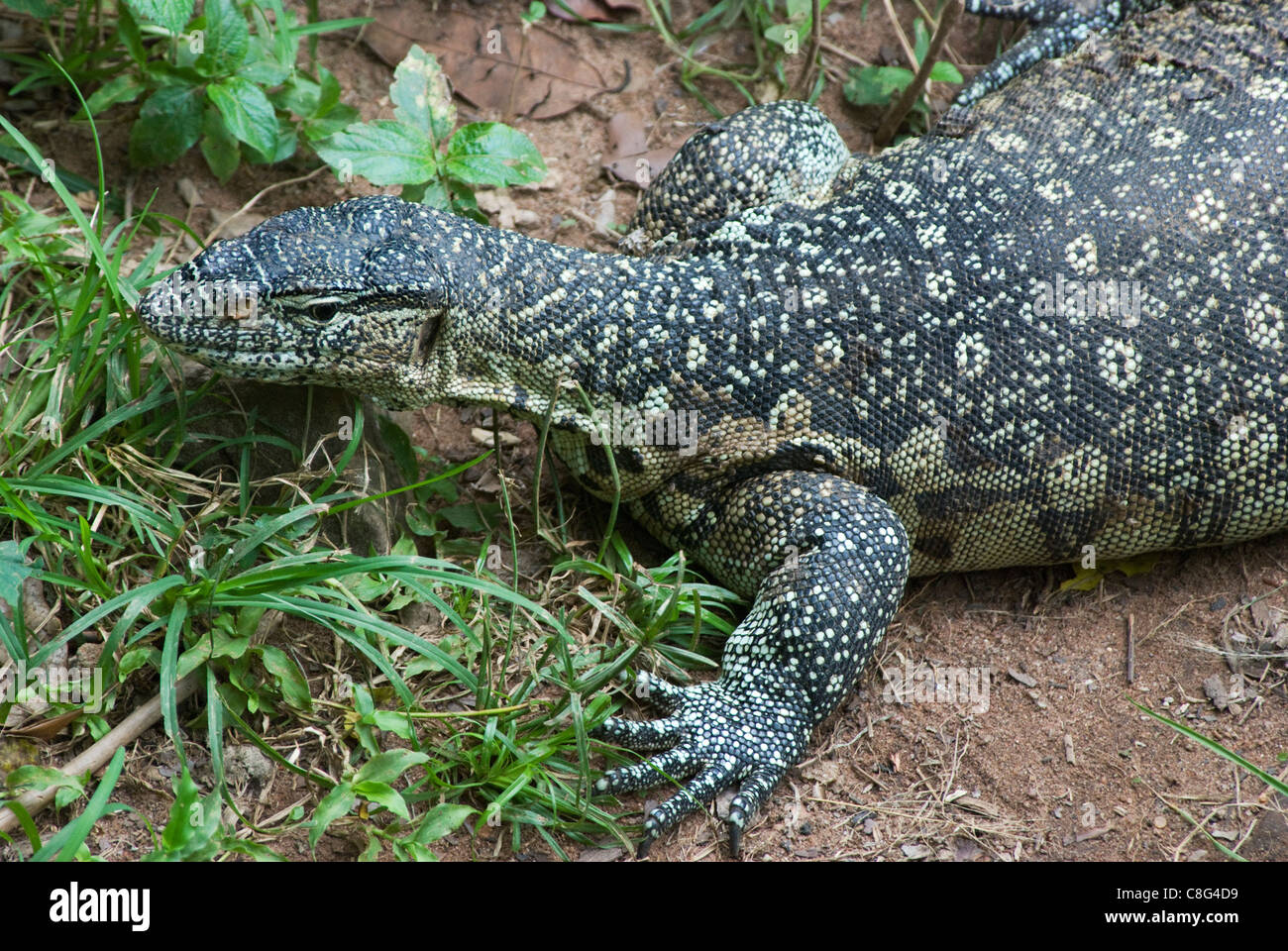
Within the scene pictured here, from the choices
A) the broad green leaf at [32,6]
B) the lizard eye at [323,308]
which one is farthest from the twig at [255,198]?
the lizard eye at [323,308]

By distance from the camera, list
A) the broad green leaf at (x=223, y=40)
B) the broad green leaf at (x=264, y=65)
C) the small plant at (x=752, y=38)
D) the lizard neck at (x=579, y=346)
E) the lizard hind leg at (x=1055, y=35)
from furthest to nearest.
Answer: the small plant at (x=752, y=38) → the lizard hind leg at (x=1055, y=35) → the broad green leaf at (x=264, y=65) → the broad green leaf at (x=223, y=40) → the lizard neck at (x=579, y=346)

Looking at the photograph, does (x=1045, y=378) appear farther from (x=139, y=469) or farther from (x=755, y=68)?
(x=139, y=469)

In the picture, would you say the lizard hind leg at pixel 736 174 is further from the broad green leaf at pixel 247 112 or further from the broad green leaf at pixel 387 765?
the broad green leaf at pixel 387 765

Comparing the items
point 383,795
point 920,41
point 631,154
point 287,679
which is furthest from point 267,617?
point 920,41

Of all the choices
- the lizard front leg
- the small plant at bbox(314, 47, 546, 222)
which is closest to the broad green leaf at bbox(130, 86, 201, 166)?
the small plant at bbox(314, 47, 546, 222)

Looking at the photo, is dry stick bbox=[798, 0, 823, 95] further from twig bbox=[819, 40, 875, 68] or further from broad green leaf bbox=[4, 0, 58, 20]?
broad green leaf bbox=[4, 0, 58, 20]

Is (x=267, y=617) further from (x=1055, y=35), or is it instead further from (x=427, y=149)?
(x=1055, y=35)
